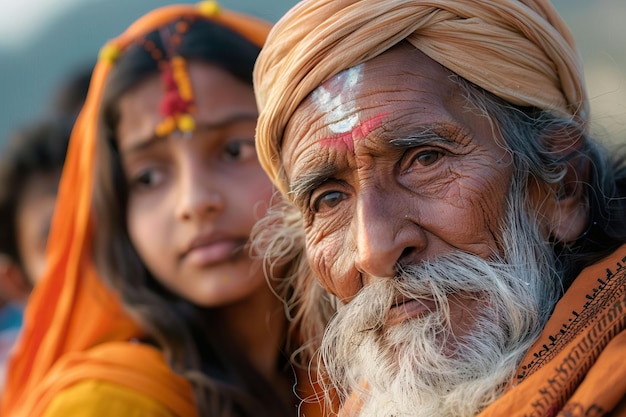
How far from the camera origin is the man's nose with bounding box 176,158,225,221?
321cm

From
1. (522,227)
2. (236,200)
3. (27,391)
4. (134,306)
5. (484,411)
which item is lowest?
(27,391)

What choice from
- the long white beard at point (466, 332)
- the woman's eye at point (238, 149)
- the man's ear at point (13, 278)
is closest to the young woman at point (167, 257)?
the woman's eye at point (238, 149)

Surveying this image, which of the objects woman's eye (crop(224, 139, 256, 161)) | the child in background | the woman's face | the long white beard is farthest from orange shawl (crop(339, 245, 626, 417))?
the child in background

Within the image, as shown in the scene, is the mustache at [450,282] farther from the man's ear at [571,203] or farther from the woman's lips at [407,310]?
the man's ear at [571,203]

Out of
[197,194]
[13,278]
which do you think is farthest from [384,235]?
[13,278]

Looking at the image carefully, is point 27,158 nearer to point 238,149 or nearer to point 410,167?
point 238,149

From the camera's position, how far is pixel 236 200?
10.7 ft

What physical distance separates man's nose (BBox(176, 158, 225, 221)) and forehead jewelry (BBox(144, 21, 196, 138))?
0.15 metres

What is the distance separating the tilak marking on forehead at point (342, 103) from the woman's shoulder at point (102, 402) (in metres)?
1.30

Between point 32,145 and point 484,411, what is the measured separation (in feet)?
11.9

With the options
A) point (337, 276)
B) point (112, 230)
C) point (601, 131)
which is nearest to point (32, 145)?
point (112, 230)

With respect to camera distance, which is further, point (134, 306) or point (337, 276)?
point (134, 306)

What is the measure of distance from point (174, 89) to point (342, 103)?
1.28 m

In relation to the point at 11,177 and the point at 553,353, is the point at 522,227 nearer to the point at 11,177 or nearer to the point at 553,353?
the point at 553,353
